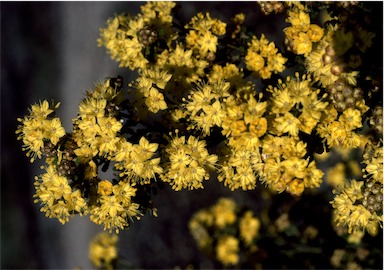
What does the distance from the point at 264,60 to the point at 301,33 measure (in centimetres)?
38

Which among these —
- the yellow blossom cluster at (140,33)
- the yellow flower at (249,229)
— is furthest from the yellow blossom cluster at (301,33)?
the yellow flower at (249,229)

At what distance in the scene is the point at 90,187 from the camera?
275cm

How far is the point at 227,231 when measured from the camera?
15.8 ft

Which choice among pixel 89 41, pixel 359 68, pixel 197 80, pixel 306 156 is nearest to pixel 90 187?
pixel 197 80

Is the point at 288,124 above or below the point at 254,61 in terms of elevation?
below

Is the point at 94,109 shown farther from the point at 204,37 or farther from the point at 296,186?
the point at 296,186

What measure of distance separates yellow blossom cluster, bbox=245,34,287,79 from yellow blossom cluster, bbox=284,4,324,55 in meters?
0.16

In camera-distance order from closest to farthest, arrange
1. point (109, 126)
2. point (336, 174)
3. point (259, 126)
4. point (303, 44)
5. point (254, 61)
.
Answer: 1. point (259, 126)
2. point (109, 126)
3. point (303, 44)
4. point (254, 61)
5. point (336, 174)

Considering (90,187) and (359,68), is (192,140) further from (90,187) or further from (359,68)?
(359,68)

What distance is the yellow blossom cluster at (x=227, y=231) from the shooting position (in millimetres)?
4734

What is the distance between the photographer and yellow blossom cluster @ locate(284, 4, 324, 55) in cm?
267

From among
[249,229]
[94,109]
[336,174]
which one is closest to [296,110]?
[94,109]

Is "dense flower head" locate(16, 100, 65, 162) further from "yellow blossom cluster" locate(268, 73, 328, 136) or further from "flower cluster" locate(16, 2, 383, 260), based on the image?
"yellow blossom cluster" locate(268, 73, 328, 136)

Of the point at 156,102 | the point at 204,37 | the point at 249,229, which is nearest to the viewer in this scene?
the point at 156,102
